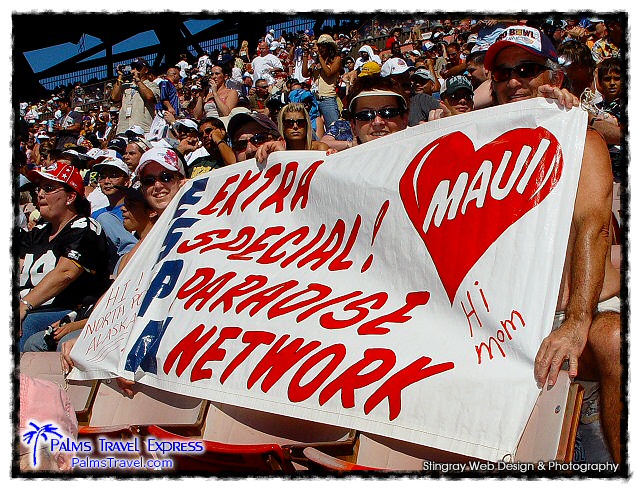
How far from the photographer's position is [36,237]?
5.52 meters

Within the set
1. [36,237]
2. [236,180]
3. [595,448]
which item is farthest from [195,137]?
[595,448]

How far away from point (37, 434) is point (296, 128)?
2936 mm

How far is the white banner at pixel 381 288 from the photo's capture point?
270 centimetres

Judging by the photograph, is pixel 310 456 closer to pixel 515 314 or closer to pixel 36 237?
pixel 515 314

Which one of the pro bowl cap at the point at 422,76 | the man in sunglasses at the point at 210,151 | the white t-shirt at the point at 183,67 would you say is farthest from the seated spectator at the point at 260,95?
the pro bowl cap at the point at 422,76

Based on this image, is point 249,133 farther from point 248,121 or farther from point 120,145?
point 120,145

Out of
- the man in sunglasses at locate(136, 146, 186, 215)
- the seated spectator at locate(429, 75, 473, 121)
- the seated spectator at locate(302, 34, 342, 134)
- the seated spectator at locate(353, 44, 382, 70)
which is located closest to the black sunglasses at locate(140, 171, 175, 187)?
the man in sunglasses at locate(136, 146, 186, 215)

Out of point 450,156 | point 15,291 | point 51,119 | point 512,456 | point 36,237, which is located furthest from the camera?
point 51,119

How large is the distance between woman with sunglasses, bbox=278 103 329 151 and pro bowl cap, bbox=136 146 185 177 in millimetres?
722

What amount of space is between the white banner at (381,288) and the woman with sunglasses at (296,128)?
729 millimetres

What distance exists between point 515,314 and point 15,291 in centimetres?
251

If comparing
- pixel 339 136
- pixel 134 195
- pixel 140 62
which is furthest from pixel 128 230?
pixel 140 62

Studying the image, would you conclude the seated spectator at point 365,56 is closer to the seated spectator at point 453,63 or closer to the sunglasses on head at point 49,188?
the seated spectator at point 453,63

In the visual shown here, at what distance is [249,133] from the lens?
4742 millimetres
